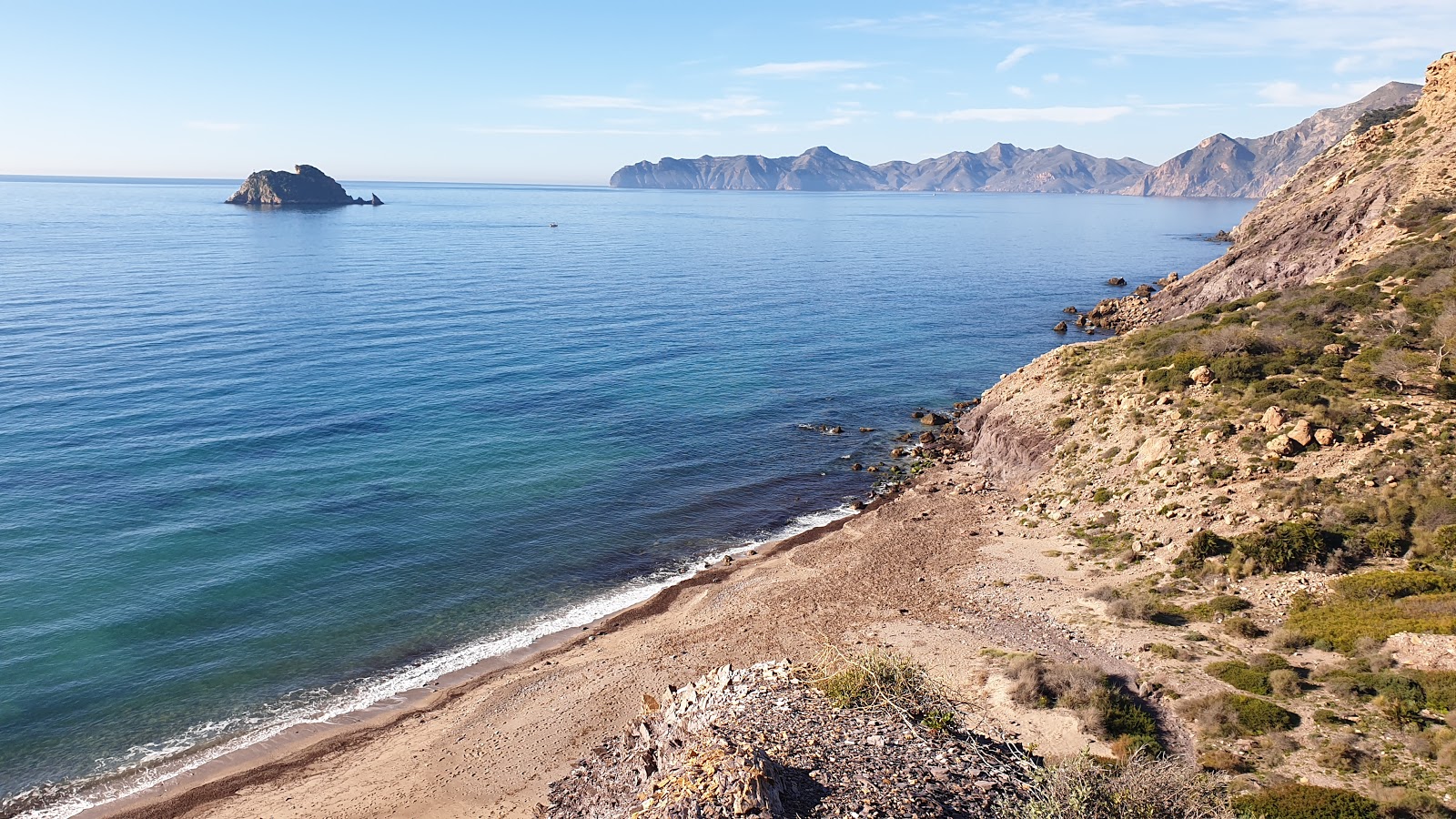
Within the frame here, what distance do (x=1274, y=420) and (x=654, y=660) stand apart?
3006cm

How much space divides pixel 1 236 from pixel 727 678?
586 feet

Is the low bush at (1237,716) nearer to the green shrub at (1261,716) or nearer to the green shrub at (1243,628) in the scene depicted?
the green shrub at (1261,716)

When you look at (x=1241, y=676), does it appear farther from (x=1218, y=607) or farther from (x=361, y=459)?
(x=361, y=459)

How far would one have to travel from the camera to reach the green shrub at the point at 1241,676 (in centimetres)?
2264

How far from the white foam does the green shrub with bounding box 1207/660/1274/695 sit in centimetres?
2277

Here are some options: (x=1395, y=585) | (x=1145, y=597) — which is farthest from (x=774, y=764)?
(x=1395, y=585)

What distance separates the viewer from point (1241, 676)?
23.2 m

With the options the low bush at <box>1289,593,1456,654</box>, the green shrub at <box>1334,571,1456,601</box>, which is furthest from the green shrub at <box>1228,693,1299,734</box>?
the green shrub at <box>1334,571,1456,601</box>

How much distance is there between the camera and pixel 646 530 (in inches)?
1709

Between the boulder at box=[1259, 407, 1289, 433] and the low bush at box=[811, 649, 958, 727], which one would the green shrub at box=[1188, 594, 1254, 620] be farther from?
the boulder at box=[1259, 407, 1289, 433]

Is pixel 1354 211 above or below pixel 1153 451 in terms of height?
above

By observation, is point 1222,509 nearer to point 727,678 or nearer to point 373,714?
point 727,678

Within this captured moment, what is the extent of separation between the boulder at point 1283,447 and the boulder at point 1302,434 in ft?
0.59

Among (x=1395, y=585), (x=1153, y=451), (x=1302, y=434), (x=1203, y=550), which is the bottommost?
(x=1203, y=550)
